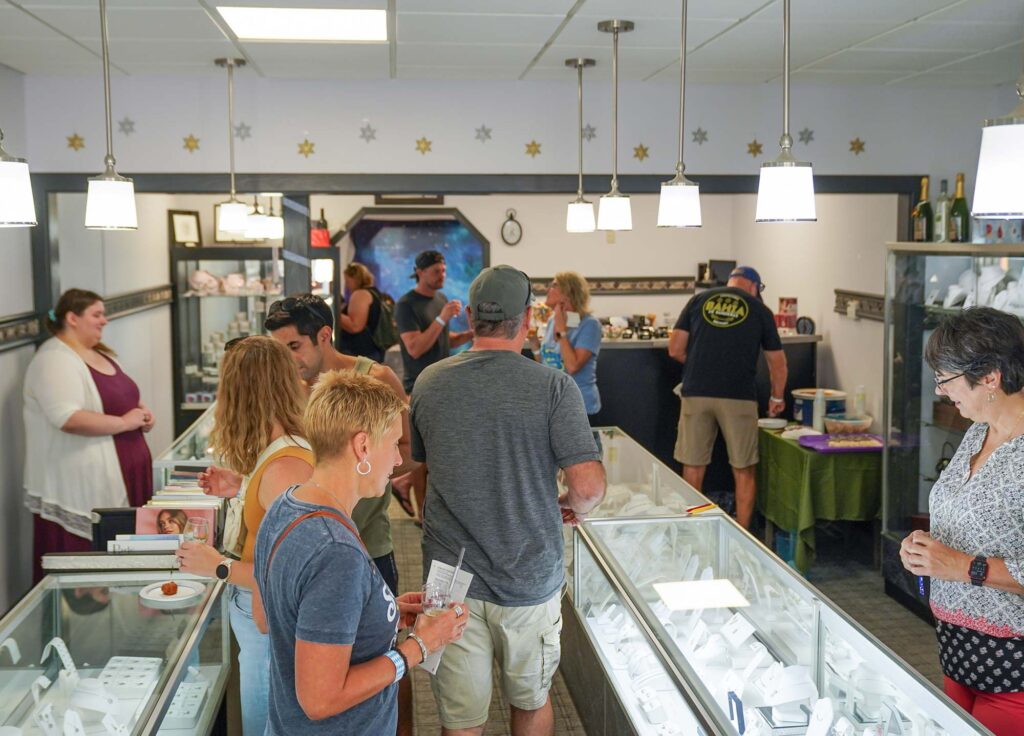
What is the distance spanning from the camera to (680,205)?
14.0 ft

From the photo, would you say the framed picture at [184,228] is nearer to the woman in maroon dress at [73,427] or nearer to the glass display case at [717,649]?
the woman in maroon dress at [73,427]

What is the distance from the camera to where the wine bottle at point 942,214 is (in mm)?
5855

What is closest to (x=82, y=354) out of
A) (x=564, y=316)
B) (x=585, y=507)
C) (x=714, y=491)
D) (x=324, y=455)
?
(x=564, y=316)

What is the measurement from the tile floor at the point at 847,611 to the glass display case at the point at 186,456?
1.38 metres

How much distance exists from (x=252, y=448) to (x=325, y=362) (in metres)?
1.06

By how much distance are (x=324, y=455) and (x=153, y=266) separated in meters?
6.61

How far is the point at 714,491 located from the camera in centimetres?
716

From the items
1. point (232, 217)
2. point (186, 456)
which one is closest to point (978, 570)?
point (186, 456)

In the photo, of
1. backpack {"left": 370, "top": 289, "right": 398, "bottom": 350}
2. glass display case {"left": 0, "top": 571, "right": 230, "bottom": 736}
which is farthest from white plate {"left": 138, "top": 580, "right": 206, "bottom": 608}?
backpack {"left": 370, "top": 289, "right": 398, "bottom": 350}

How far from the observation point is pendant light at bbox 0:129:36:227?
3.06 metres

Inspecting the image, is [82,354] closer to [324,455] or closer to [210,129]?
[210,129]

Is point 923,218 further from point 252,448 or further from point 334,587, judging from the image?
point 334,587

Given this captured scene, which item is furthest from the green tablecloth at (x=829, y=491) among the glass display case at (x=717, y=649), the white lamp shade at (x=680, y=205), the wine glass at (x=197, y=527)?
the wine glass at (x=197, y=527)

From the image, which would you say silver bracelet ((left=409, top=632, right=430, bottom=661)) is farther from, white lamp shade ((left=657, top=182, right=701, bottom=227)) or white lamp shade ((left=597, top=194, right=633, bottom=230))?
white lamp shade ((left=597, top=194, right=633, bottom=230))
